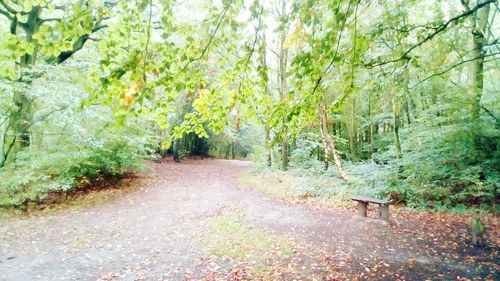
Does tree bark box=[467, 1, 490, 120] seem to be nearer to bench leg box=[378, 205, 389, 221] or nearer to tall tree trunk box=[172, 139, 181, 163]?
bench leg box=[378, 205, 389, 221]

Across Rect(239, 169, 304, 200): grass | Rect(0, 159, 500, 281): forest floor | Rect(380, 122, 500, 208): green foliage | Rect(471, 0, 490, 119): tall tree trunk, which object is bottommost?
Rect(0, 159, 500, 281): forest floor

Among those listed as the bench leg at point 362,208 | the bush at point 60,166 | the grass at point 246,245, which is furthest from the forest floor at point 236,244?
the bush at point 60,166

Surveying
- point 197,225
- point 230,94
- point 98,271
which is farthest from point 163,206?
point 230,94

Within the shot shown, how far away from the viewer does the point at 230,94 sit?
11.2 feet

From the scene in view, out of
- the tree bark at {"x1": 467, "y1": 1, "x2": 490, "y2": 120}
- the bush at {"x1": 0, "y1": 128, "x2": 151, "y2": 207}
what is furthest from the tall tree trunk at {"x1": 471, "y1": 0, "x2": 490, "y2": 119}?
the bush at {"x1": 0, "y1": 128, "x2": 151, "y2": 207}

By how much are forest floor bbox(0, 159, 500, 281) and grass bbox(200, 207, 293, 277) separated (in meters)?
0.02

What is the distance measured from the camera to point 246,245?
6.74 metres

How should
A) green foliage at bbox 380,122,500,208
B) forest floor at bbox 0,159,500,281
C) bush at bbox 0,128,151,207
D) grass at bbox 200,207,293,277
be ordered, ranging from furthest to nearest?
green foliage at bbox 380,122,500,208
bush at bbox 0,128,151,207
grass at bbox 200,207,293,277
forest floor at bbox 0,159,500,281

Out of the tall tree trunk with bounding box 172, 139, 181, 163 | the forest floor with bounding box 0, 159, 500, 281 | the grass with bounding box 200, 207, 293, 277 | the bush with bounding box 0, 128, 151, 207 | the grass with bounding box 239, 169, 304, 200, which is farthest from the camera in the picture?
the tall tree trunk with bounding box 172, 139, 181, 163

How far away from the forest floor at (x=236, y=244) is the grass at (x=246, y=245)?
0.02 metres

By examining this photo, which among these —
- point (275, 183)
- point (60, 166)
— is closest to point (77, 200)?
point (60, 166)

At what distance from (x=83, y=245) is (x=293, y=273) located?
4.59 m

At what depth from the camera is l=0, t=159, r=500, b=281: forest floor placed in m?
5.55

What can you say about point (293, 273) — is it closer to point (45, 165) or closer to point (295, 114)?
point (295, 114)
